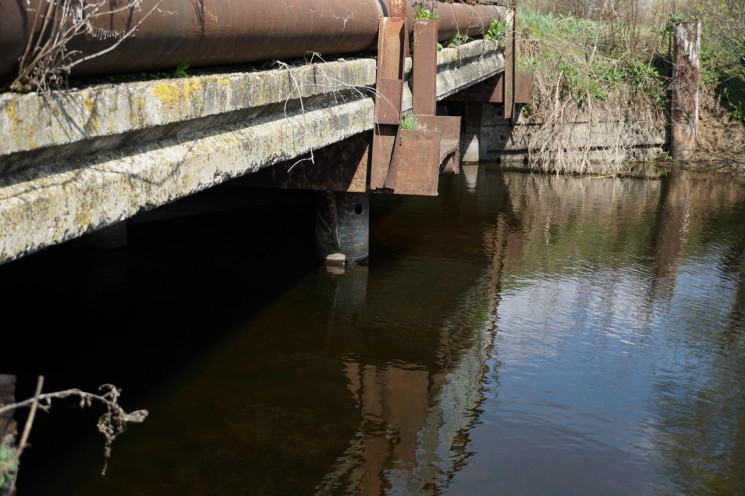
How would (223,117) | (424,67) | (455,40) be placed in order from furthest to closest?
(455,40) → (424,67) → (223,117)

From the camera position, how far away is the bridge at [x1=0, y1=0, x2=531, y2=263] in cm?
299

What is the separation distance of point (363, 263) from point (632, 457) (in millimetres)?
4205

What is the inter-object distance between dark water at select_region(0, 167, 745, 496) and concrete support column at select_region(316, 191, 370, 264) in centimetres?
23

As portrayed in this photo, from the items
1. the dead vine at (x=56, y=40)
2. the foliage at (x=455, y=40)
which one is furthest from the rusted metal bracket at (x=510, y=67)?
the dead vine at (x=56, y=40)

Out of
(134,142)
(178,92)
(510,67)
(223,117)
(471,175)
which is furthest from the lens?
(471,175)

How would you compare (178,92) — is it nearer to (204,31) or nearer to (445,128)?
(204,31)

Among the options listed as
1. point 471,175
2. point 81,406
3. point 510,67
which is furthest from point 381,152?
point 471,175

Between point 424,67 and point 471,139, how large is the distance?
7.73 m

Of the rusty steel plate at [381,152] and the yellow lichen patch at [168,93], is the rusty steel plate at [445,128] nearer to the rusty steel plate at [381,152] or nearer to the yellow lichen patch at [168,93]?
the rusty steel plate at [381,152]

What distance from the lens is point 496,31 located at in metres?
12.3

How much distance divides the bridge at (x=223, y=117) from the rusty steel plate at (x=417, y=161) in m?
0.01

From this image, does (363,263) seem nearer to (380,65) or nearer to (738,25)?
(380,65)

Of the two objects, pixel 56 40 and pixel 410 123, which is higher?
pixel 56 40

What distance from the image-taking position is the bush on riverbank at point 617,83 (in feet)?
48.1
